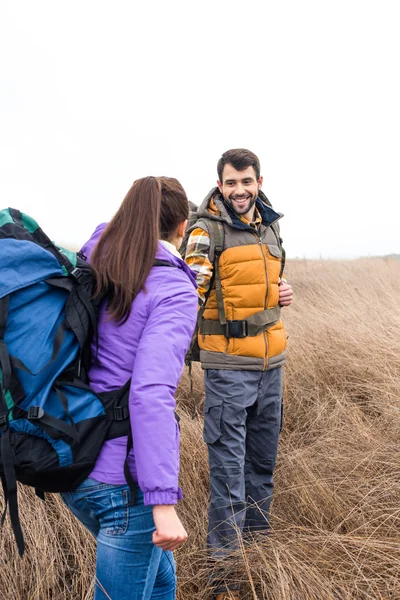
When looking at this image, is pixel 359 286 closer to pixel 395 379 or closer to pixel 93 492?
pixel 395 379

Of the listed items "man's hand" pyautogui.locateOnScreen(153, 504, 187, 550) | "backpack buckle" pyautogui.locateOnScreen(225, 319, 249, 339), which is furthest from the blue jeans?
"backpack buckle" pyautogui.locateOnScreen(225, 319, 249, 339)

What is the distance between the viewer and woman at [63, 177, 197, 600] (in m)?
1.21

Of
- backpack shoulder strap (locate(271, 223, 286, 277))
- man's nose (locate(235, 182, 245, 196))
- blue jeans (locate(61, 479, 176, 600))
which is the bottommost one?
blue jeans (locate(61, 479, 176, 600))

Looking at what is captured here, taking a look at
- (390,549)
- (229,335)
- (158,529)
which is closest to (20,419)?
(158,529)

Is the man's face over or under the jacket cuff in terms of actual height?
over

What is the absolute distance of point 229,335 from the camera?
240 cm

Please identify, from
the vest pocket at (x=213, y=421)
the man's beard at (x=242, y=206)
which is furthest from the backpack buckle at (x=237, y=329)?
the man's beard at (x=242, y=206)

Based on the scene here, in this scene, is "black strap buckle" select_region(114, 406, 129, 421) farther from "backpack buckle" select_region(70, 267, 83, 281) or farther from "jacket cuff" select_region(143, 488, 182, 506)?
"backpack buckle" select_region(70, 267, 83, 281)

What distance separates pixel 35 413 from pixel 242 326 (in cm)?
135

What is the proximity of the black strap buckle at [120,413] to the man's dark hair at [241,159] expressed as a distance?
1593mm

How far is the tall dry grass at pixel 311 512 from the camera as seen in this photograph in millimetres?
1905

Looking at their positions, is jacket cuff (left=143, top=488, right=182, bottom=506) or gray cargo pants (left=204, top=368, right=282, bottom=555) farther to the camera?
gray cargo pants (left=204, top=368, right=282, bottom=555)

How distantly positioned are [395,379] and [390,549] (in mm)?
2112

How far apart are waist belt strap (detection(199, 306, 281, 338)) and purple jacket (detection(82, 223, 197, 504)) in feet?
3.14
